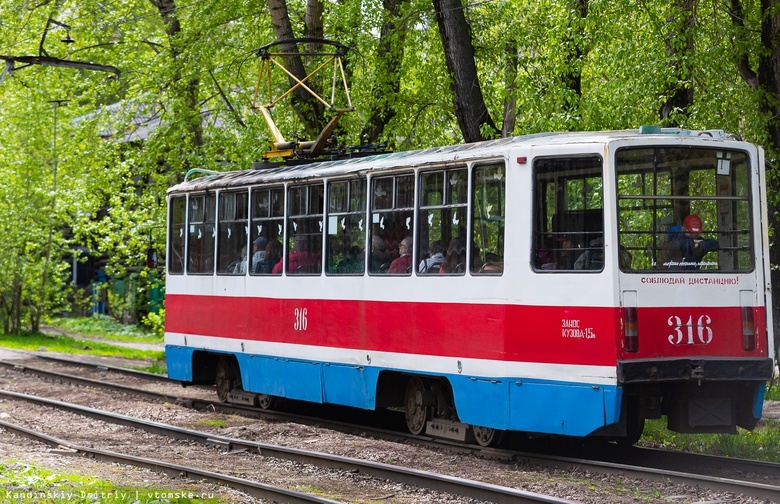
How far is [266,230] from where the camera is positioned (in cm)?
1489

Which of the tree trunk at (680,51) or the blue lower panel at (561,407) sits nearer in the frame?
the blue lower panel at (561,407)

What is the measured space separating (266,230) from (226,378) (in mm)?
2534

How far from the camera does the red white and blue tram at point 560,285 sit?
10.4 meters

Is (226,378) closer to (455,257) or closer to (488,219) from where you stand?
(455,257)

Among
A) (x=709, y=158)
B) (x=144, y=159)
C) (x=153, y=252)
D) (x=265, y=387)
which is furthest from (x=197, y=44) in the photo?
(x=709, y=158)

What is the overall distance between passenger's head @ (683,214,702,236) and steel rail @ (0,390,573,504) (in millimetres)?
2910

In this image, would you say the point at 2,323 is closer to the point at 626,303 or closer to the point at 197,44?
the point at 197,44

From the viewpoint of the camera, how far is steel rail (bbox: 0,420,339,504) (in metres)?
9.24

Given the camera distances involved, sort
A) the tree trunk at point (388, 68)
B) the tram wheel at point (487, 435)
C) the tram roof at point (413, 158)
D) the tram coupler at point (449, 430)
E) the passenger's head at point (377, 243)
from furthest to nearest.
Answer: the tree trunk at point (388, 68) < the passenger's head at point (377, 243) < the tram coupler at point (449, 430) < the tram wheel at point (487, 435) < the tram roof at point (413, 158)

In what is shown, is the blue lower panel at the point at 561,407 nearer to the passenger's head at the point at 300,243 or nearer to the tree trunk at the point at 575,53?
the passenger's head at the point at 300,243

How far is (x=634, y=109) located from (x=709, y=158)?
15.0 feet

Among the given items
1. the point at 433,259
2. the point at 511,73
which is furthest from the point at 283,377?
the point at 511,73

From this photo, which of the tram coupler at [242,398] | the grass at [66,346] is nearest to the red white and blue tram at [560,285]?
the tram coupler at [242,398]

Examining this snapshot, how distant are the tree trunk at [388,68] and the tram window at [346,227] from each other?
555cm
